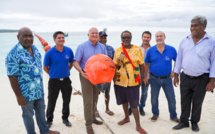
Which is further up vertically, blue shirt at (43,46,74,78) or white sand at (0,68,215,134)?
blue shirt at (43,46,74,78)

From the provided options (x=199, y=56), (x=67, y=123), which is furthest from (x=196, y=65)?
(x=67, y=123)

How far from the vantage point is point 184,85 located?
330 cm

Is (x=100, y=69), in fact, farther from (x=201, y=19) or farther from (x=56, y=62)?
(x=201, y=19)

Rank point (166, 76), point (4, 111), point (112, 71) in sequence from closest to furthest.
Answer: point (112, 71)
point (166, 76)
point (4, 111)

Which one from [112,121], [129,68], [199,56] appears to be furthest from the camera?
[112,121]

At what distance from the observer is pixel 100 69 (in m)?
2.72

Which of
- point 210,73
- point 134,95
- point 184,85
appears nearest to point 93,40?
point 134,95

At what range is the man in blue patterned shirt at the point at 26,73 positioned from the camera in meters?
2.47

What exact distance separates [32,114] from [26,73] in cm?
79

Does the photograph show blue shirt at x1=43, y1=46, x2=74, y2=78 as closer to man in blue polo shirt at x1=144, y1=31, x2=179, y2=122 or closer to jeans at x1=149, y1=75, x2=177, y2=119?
man in blue polo shirt at x1=144, y1=31, x2=179, y2=122

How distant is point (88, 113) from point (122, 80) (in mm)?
993

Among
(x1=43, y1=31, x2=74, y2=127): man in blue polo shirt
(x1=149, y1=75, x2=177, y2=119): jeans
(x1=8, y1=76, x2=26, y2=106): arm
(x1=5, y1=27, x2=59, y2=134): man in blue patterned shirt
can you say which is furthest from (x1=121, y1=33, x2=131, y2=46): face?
(x1=8, y1=76, x2=26, y2=106): arm

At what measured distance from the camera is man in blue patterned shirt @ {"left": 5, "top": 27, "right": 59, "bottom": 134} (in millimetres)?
2475

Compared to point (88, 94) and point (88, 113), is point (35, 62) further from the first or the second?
point (88, 113)
